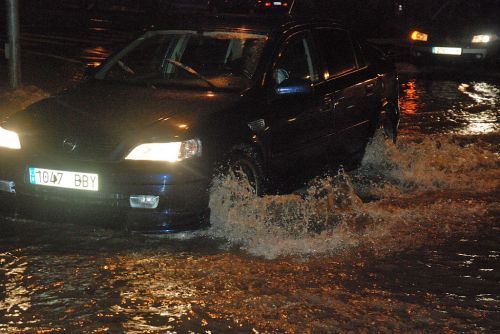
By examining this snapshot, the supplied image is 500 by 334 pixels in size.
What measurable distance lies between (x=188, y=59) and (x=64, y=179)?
185 centimetres

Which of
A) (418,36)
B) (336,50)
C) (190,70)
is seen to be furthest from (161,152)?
(418,36)

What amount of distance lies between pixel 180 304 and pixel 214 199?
123 cm

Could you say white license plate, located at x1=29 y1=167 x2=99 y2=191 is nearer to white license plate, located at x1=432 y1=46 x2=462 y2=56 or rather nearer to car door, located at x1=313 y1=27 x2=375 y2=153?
car door, located at x1=313 y1=27 x2=375 y2=153

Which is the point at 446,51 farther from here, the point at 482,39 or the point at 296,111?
the point at 296,111

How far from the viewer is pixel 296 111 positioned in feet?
22.8

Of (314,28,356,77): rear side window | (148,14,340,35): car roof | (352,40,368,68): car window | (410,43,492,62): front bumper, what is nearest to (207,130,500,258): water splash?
(352,40,368,68): car window

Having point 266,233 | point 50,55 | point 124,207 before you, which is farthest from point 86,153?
point 50,55

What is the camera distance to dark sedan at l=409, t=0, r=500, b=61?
60.3 feet

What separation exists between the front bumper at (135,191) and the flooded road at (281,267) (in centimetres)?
18

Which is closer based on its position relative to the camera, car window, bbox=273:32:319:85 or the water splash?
the water splash

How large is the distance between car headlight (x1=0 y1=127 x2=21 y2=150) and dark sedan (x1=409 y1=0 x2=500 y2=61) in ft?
45.6

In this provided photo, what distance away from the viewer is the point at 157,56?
7559mm

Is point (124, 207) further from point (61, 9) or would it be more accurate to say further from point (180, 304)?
point (61, 9)

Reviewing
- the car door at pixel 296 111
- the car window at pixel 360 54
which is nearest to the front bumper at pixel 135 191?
the car door at pixel 296 111
